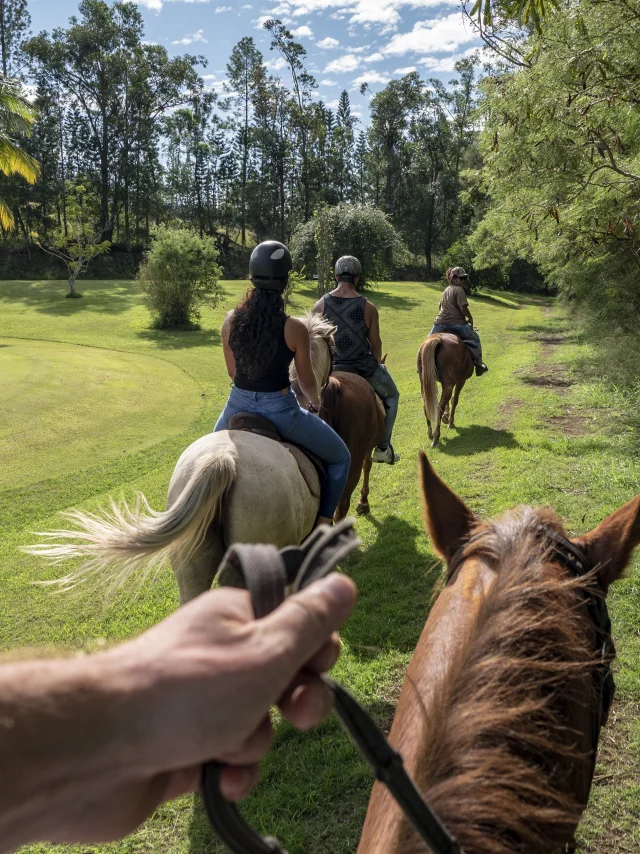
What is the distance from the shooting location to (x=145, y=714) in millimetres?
653

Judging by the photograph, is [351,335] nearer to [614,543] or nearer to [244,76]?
[614,543]

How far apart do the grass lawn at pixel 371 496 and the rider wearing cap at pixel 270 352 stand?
4.73 feet

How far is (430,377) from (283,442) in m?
5.80

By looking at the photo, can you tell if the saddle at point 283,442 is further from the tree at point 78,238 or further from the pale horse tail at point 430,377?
the tree at point 78,238

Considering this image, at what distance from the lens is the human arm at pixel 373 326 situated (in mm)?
6438

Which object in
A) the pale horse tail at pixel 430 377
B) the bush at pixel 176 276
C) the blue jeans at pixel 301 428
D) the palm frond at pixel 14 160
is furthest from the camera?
the bush at pixel 176 276

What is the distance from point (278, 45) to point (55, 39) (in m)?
20.1

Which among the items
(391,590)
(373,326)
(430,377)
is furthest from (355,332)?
(430,377)

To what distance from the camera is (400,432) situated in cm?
1107

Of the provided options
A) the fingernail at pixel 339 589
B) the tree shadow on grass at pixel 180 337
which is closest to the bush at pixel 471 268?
the tree shadow on grass at pixel 180 337

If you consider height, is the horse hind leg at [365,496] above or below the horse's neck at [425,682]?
below

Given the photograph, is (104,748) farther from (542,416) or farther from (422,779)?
(542,416)

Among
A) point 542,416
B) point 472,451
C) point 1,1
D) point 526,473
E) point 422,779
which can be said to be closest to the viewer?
point 422,779

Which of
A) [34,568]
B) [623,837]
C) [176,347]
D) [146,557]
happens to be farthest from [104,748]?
[176,347]
